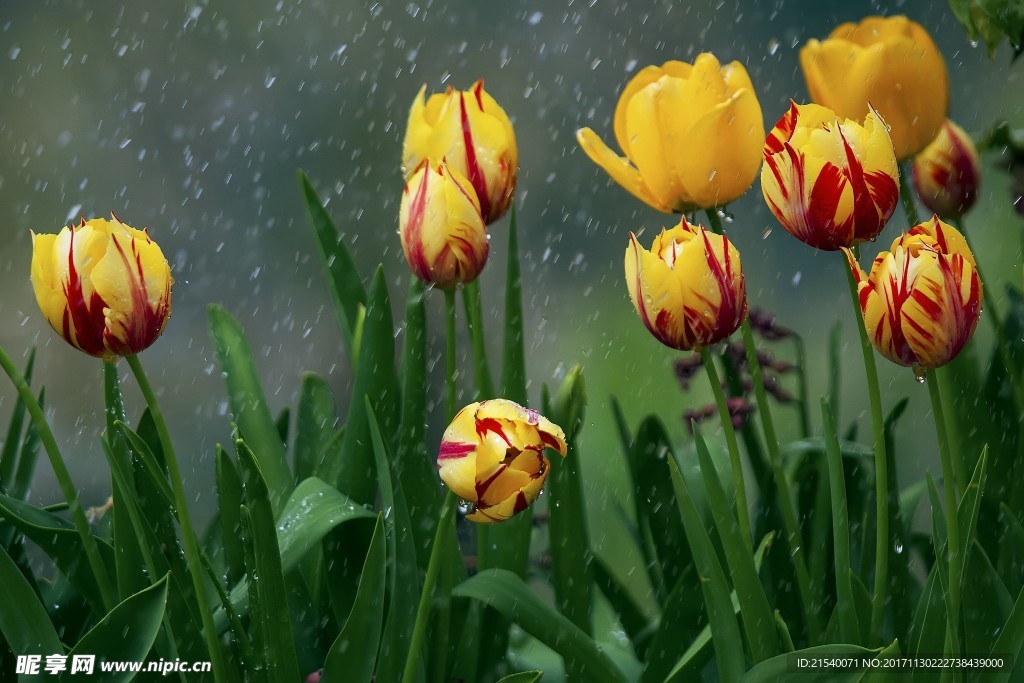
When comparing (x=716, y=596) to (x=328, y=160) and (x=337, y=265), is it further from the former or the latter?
(x=328, y=160)

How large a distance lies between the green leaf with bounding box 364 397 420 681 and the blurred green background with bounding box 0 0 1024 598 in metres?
0.86

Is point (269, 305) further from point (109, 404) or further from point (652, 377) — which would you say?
point (109, 404)

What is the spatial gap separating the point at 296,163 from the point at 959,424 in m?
1.07

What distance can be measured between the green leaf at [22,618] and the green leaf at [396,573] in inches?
5.8

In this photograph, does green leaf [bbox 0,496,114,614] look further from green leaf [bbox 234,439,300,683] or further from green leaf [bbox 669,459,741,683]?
green leaf [bbox 669,459,741,683]

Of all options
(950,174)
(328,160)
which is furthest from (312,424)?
(328,160)

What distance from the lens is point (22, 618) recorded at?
1.59ft

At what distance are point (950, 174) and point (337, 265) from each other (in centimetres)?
38

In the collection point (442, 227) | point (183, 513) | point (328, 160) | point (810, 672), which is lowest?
point (810, 672)

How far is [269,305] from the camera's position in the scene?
142 centimetres

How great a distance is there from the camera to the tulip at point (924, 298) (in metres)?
0.42

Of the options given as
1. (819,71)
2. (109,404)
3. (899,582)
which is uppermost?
(819,71)

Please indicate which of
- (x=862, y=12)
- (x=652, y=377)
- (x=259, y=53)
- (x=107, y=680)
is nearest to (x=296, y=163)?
(x=259, y=53)

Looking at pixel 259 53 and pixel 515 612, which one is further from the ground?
pixel 259 53
